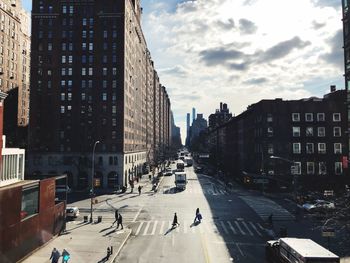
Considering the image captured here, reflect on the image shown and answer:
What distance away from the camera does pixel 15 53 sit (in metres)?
101

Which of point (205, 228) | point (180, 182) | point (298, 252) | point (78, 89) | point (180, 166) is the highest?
point (78, 89)

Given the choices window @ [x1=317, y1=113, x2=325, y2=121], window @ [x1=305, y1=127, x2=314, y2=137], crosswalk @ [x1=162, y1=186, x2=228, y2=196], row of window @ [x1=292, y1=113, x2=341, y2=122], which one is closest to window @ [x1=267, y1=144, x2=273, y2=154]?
Answer: row of window @ [x1=292, y1=113, x2=341, y2=122]

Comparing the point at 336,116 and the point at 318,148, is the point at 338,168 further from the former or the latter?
the point at 336,116

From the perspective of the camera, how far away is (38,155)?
79.2 m

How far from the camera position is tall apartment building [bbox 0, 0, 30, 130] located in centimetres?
9419

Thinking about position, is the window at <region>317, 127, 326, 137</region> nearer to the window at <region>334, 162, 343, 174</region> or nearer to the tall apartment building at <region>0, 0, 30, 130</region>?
the window at <region>334, 162, 343, 174</region>

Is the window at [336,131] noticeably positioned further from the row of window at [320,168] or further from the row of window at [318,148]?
the row of window at [320,168]

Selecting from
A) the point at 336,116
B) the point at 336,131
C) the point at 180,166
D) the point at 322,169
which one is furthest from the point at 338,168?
the point at 180,166

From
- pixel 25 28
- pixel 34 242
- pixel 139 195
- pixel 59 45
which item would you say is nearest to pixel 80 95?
pixel 59 45

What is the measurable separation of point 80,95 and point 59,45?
12.7 meters

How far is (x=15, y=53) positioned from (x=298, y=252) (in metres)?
101

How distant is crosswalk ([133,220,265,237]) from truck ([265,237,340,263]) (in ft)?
32.1

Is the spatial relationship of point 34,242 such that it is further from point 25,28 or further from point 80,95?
point 25,28

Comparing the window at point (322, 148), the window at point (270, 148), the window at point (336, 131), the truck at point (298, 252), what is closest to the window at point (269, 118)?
the window at point (270, 148)
